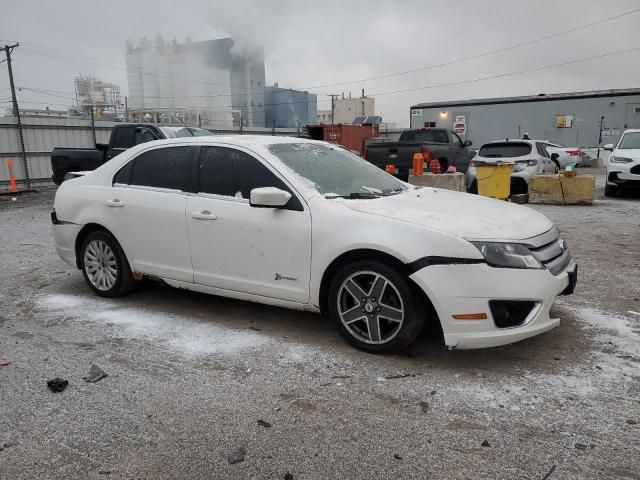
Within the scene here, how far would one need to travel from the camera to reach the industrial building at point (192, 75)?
5184 centimetres

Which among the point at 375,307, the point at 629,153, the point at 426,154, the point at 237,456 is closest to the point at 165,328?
the point at 375,307

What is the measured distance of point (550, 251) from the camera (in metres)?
3.48

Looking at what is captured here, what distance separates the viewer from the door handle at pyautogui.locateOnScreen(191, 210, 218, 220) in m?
4.08

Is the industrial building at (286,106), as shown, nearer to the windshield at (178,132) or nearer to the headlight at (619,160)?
the windshield at (178,132)

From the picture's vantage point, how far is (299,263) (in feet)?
12.2

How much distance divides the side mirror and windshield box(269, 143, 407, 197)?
0.30 metres

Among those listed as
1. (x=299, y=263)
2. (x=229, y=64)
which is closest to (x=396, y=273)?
(x=299, y=263)

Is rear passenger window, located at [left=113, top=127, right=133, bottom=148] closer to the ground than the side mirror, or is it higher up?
higher up

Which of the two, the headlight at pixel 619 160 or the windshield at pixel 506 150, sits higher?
the windshield at pixel 506 150

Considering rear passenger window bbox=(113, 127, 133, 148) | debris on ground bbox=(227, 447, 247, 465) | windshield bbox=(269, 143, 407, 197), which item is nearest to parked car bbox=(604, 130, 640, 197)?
windshield bbox=(269, 143, 407, 197)

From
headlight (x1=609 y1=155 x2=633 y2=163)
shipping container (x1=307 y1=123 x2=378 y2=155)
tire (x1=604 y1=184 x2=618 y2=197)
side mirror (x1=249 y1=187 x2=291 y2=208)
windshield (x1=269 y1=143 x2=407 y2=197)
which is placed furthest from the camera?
shipping container (x1=307 y1=123 x2=378 y2=155)

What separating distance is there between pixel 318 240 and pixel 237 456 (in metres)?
1.60

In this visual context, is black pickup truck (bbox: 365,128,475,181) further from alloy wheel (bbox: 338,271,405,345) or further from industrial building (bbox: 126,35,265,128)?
industrial building (bbox: 126,35,265,128)

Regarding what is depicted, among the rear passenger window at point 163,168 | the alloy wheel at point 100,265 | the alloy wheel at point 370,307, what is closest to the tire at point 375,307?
the alloy wheel at point 370,307
